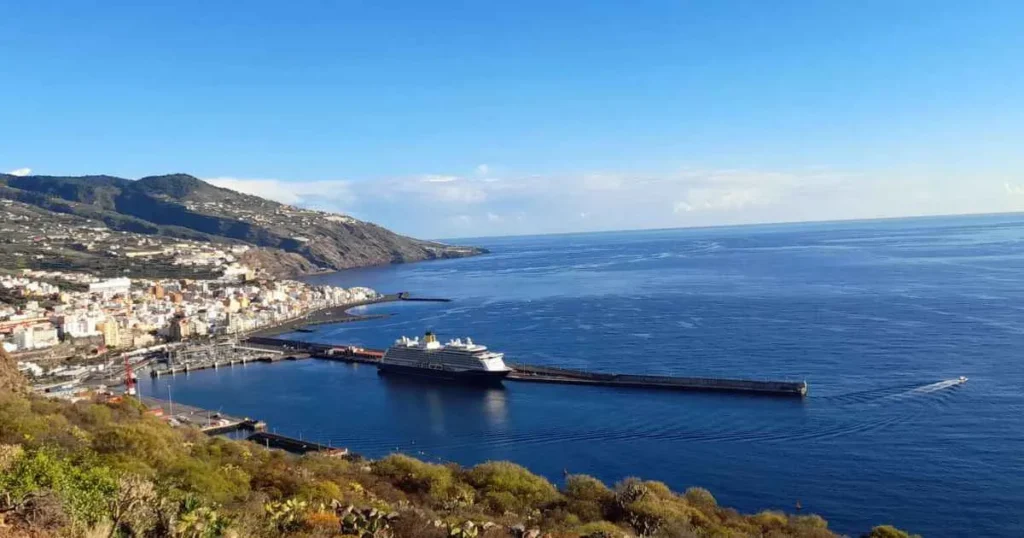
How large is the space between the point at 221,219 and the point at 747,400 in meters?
124

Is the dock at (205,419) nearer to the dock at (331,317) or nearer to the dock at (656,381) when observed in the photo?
the dock at (656,381)

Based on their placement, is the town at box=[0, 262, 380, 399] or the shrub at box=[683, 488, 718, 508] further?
the town at box=[0, 262, 380, 399]

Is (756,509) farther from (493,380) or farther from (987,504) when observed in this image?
(493,380)

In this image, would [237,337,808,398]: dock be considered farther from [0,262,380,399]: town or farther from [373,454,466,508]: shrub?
[0,262,380,399]: town

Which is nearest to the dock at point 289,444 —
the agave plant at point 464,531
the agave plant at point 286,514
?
the agave plant at point 286,514

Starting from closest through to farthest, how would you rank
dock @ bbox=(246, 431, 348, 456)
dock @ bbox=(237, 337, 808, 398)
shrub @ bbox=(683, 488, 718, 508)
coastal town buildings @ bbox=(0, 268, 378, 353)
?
1. shrub @ bbox=(683, 488, 718, 508)
2. dock @ bbox=(246, 431, 348, 456)
3. dock @ bbox=(237, 337, 808, 398)
4. coastal town buildings @ bbox=(0, 268, 378, 353)

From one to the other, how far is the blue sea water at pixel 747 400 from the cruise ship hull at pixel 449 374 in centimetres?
106

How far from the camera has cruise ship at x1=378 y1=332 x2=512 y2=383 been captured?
36594 millimetres

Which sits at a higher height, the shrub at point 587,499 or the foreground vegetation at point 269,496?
the foreground vegetation at point 269,496

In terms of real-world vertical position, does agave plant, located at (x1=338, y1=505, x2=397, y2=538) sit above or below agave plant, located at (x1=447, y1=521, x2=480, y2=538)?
above

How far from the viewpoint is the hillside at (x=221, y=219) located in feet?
407

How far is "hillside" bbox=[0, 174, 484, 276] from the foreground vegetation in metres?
95.7

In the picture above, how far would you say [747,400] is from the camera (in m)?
29.4

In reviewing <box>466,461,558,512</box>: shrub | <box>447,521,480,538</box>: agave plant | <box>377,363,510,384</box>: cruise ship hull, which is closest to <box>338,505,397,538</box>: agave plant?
<box>447,521,480,538</box>: agave plant
